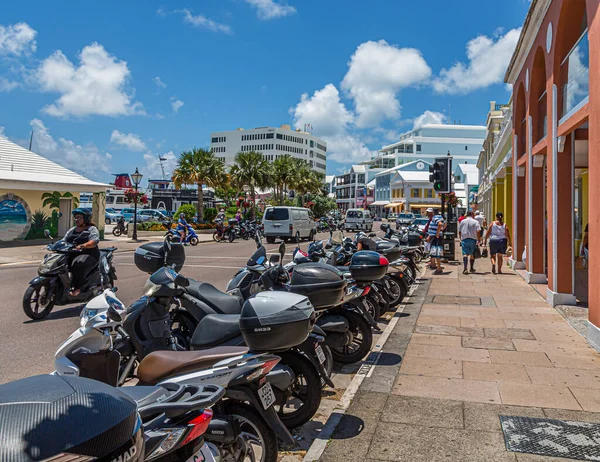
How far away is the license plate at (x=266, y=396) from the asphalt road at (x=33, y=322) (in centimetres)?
341

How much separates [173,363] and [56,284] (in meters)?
5.94

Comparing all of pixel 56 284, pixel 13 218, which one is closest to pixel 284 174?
pixel 13 218

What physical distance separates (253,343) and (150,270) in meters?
3.06

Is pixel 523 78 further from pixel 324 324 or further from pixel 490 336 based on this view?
pixel 324 324

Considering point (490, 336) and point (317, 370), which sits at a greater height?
point (317, 370)

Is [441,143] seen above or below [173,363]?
above

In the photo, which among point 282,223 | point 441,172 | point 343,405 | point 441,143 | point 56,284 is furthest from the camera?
point 441,143

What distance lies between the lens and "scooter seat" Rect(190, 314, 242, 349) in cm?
391

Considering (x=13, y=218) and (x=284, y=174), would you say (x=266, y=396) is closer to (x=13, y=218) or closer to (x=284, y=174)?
(x=13, y=218)

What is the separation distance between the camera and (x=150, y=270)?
6.05 metres

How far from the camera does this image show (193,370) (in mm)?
3117

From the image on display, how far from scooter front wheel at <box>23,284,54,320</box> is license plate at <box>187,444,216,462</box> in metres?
6.43

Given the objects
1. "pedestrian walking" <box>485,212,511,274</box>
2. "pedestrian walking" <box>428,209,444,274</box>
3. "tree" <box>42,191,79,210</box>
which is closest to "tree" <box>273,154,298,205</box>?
"tree" <box>42,191,79,210</box>

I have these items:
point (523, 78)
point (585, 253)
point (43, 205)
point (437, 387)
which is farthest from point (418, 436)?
point (43, 205)
